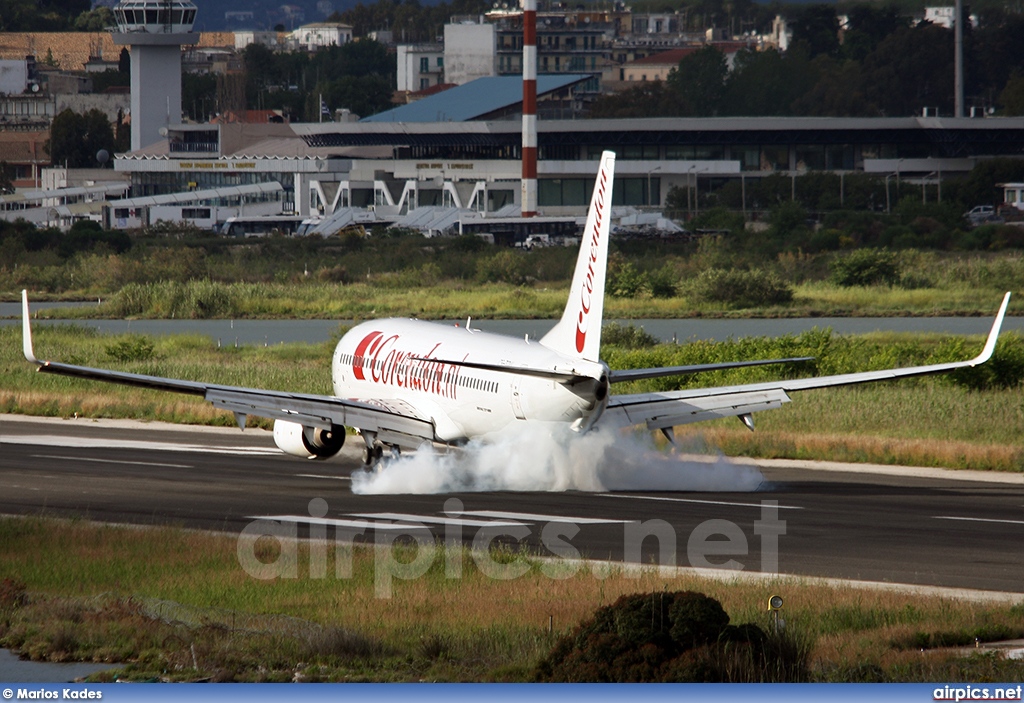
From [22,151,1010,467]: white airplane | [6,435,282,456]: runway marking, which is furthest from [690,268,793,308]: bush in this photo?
[22,151,1010,467]: white airplane

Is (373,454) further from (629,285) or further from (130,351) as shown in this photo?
(629,285)

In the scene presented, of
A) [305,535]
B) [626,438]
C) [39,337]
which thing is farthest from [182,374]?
[305,535]

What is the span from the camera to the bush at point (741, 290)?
11306 cm

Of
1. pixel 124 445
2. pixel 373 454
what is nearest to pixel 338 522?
pixel 373 454

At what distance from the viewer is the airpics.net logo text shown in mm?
27000

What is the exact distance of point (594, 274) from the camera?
35688 mm

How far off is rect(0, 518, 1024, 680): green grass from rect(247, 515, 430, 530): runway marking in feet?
10.5

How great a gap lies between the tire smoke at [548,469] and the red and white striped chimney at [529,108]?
136m

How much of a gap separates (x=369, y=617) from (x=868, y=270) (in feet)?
341

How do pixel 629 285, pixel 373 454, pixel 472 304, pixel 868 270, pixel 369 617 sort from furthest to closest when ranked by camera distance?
pixel 868 270, pixel 629 285, pixel 472 304, pixel 373 454, pixel 369 617

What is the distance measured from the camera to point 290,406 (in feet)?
124

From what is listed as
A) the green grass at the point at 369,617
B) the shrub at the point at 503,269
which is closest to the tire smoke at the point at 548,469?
the green grass at the point at 369,617

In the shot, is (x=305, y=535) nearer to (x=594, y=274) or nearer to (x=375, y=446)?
(x=594, y=274)

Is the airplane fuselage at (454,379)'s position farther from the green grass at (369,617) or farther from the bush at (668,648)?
the bush at (668,648)
